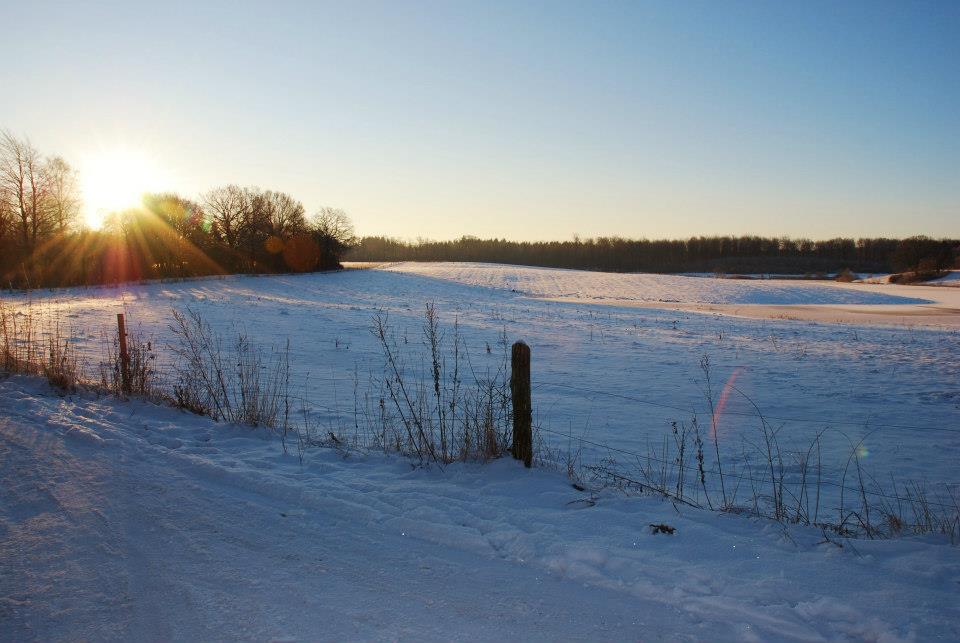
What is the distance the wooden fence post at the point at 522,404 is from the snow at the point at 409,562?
0.19 meters

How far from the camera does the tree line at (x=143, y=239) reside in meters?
42.8

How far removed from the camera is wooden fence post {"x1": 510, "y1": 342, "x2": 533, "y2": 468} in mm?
5793

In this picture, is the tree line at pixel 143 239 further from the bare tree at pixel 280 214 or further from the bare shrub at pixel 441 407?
the bare shrub at pixel 441 407

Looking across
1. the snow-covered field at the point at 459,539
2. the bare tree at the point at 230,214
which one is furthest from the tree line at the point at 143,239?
the snow-covered field at the point at 459,539

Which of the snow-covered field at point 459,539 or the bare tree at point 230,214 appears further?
the bare tree at point 230,214

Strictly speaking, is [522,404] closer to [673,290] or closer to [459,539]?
[459,539]

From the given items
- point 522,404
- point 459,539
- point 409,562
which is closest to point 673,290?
point 522,404

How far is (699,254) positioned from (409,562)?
14263 cm

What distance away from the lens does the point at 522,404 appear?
5816 mm

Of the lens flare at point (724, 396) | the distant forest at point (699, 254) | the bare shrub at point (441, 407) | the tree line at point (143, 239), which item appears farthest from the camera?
the distant forest at point (699, 254)

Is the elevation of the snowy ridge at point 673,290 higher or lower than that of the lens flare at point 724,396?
higher

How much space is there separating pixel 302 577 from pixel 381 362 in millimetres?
9981

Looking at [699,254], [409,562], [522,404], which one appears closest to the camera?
[409,562]

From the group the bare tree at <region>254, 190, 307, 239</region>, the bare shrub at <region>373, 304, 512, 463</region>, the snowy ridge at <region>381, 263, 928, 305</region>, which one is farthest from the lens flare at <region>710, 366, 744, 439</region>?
the bare tree at <region>254, 190, 307, 239</region>
